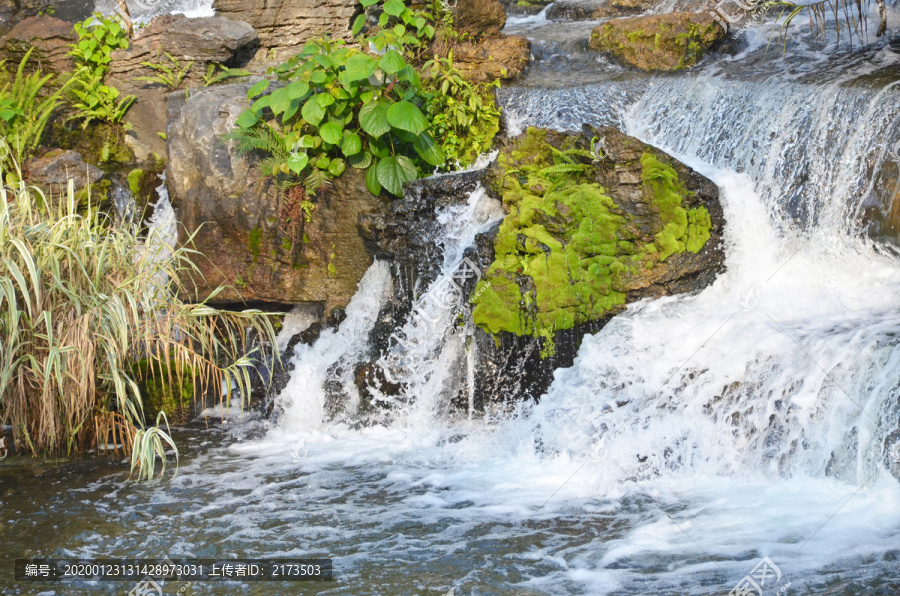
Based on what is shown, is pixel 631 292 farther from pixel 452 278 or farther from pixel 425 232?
pixel 425 232

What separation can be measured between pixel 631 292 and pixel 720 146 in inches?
68.1

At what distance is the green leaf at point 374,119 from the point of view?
673cm

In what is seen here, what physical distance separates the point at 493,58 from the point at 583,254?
124 inches

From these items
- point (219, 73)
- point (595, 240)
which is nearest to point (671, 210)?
point (595, 240)

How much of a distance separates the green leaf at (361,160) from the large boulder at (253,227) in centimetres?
7

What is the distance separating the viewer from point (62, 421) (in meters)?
5.18

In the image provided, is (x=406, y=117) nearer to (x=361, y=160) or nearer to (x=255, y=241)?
(x=361, y=160)

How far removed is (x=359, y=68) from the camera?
661 centimetres

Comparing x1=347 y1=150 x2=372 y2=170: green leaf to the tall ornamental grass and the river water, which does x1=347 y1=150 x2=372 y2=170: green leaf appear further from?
the tall ornamental grass

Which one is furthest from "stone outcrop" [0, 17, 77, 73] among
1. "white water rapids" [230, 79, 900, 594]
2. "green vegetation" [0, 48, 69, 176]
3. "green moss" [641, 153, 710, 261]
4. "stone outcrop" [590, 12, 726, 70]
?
"green moss" [641, 153, 710, 261]

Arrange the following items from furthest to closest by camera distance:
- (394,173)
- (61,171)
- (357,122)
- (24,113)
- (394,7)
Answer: (24,113)
(61,171)
(394,7)
(357,122)
(394,173)

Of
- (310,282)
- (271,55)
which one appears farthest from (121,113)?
(310,282)

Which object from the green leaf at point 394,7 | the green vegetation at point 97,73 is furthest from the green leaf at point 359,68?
the green vegetation at point 97,73

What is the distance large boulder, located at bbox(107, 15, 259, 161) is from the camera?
323 inches
